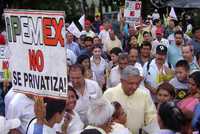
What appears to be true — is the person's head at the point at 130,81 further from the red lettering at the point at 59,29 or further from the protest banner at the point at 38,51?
the red lettering at the point at 59,29

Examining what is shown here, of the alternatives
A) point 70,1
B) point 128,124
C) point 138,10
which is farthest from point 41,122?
point 70,1

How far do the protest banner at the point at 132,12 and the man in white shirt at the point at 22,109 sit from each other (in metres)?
11.5

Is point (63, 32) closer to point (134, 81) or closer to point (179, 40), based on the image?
point (134, 81)

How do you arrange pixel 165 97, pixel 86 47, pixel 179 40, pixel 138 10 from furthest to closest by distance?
pixel 138 10 → pixel 86 47 → pixel 179 40 → pixel 165 97

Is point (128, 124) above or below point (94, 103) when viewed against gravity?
below

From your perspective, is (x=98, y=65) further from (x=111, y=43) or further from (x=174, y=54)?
(x=111, y=43)

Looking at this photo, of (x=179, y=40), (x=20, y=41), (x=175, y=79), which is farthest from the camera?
(x=179, y=40)

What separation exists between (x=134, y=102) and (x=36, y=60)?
6.09ft

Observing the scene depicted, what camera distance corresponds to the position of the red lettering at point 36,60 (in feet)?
18.5

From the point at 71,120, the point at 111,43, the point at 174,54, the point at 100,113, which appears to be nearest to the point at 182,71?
the point at 71,120

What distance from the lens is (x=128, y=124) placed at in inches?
279

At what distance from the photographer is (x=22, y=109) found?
6.76m

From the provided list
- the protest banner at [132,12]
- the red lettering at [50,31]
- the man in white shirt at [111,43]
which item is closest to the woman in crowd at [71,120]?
the red lettering at [50,31]

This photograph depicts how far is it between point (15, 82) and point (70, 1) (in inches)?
917
